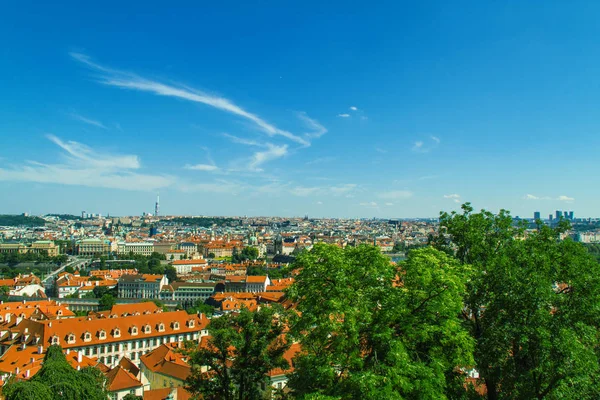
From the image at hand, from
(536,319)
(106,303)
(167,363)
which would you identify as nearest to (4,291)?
(106,303)

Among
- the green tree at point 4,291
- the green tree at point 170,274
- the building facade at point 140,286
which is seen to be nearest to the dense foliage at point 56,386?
the green tree at point 4,291

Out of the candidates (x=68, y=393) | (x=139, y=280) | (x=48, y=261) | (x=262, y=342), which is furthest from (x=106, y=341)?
(x=48, y=261)

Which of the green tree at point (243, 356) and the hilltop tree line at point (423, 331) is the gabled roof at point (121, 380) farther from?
the green tree at point (243, 356)

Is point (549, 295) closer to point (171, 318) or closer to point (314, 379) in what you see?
point (314, 379)

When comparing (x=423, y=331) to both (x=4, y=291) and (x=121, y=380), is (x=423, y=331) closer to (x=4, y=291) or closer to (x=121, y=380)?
(x=121, y=380)

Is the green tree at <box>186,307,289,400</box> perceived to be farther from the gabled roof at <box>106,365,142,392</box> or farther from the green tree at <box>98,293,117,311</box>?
the green tree at <box>98,293,117,311</box>
